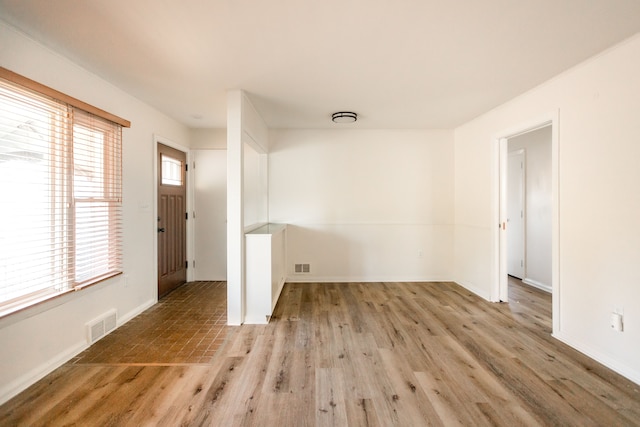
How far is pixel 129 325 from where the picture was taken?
2.83m

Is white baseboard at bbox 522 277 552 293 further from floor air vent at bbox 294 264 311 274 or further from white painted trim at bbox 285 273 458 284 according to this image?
floor air vent at bbox 294 264 311 274

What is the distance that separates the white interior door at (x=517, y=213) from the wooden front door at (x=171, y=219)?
17.2 ft

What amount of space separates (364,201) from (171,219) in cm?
287

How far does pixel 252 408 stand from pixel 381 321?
1647 mm

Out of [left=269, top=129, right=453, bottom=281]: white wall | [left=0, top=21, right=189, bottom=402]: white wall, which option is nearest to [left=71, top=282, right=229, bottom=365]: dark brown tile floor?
[left=0, top=21, right=189, bottom=402]: white wall

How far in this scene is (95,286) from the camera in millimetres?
2496

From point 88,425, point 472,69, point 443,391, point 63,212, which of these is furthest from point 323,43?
point 88,425

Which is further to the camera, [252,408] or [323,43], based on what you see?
[323,43]

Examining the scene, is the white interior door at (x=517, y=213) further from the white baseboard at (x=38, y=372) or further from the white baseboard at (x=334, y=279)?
the white baseboard at (x=38, y=372)

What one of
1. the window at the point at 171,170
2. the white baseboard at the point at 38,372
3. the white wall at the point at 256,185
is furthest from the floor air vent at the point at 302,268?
the white baseboard at the point at 38,372

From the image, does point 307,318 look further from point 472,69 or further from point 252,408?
point 472,69

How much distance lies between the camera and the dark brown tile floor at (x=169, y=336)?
2.23 meters

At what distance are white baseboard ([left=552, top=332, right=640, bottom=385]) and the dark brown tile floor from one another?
3057 millimetres

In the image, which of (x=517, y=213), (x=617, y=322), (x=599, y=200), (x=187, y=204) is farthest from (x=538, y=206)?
(x=187, y=204)
